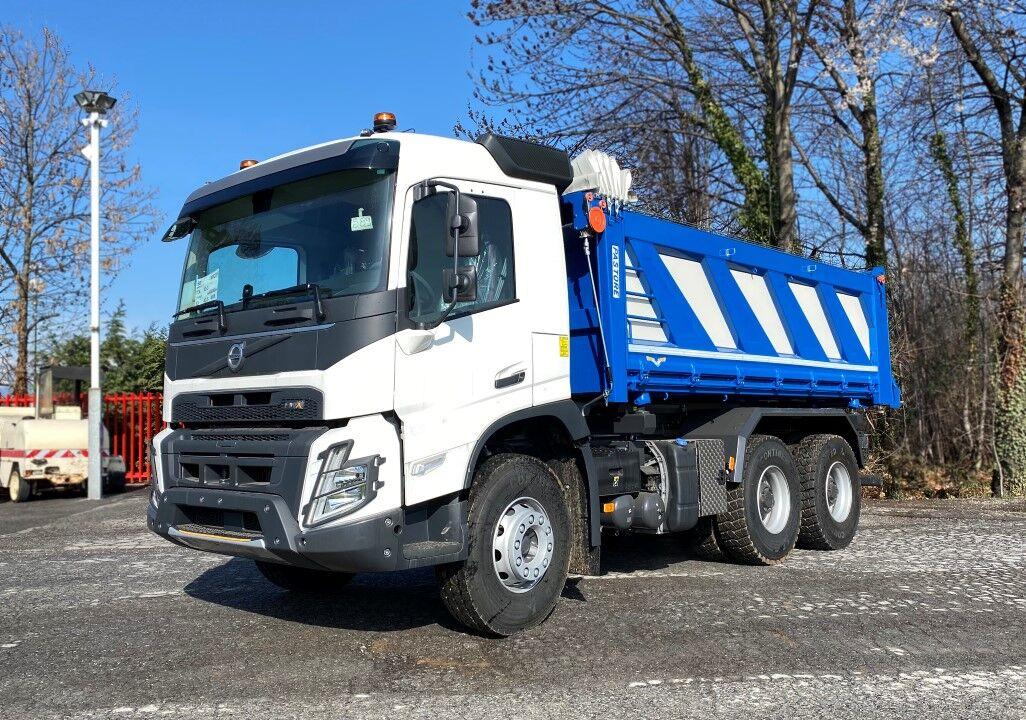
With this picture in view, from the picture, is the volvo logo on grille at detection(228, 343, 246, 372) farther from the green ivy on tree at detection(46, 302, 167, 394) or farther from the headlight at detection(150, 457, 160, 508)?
the green ivy on tree at detection(46, 302, 167, 394)

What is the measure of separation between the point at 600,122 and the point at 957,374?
309 inches

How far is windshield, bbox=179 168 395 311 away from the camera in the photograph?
516cm

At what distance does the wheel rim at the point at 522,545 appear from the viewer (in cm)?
557

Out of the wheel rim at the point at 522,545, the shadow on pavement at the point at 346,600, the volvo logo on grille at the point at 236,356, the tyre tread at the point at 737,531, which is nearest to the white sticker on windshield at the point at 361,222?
the volvo logo on grille at the point at 236,356

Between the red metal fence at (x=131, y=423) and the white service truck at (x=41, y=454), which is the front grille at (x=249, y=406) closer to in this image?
the white service truck at (x=41, y=454)

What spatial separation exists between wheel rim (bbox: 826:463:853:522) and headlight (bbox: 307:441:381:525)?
5.92 metres

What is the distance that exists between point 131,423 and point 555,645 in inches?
605

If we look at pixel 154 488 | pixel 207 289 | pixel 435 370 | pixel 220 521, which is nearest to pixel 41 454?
pixel 154 488

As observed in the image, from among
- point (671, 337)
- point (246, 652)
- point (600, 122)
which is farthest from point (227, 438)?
point (600, 122)

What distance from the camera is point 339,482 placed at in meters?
4.86

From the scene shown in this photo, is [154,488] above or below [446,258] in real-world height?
below

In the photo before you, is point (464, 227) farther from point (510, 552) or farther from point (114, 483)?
point (114, 483)

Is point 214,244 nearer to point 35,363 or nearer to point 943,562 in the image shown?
point 943,562

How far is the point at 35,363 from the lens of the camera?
78.8 feet
